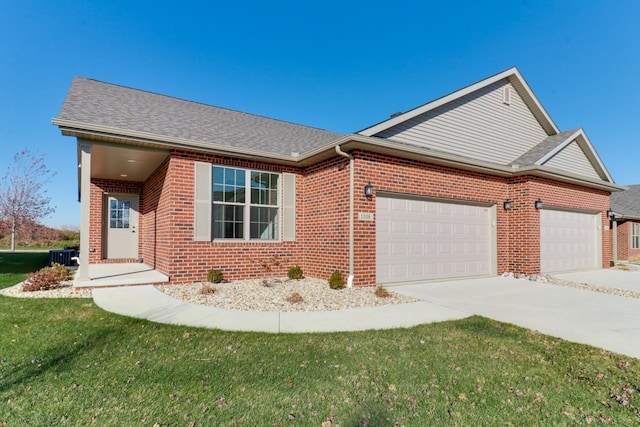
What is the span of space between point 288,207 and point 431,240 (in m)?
4.14

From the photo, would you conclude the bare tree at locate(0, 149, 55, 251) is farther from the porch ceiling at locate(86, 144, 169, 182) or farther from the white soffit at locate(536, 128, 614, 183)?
the white soffit at locate(536, 128, 614, 183)

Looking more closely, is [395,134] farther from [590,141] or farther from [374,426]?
[590,141]

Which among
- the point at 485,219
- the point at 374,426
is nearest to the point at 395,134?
the point at 485,219

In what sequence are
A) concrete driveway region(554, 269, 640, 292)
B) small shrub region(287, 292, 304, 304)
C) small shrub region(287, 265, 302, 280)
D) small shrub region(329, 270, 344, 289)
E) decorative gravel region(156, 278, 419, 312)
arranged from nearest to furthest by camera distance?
decorative gravel region(156, 278, 419, 312) < small shrub region(287, 292, 304, 304) < small shrub region(329, 270, 344, 289) < small shrub region(287, 265, 302, 280) < concrete driveway region(554, 269, 640, 292)

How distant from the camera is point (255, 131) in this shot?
35.3 feet

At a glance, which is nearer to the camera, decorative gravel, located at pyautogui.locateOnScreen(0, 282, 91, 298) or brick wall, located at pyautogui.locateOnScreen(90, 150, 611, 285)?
decorative gravel, located at pyautogui.locateOnScreen(0, 282, 91, 298)

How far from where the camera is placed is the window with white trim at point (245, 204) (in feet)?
28.0

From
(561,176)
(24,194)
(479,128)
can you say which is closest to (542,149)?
(561,176)

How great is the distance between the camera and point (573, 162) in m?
12.1

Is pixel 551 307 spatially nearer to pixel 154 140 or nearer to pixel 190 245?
pixel 190 245

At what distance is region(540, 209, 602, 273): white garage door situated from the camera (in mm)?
10945

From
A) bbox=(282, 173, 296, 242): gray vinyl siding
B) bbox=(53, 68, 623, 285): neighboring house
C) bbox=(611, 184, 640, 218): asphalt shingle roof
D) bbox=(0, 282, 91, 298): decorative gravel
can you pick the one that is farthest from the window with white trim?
bbox=(611, 184, 640, 218): asphalt shingle roof

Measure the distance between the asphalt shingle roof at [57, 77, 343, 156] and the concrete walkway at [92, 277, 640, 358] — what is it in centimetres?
380

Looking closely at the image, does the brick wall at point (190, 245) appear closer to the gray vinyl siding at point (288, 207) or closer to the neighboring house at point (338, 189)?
the neighboring house at point (338, 189)
